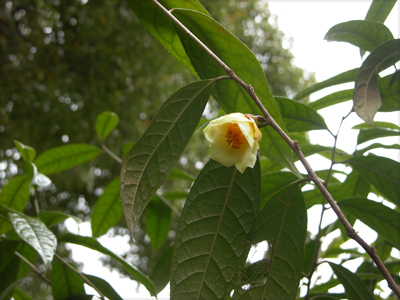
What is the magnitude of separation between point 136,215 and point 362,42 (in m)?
0.36

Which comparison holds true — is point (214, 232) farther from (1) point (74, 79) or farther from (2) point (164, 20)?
(1) point (74, 79)

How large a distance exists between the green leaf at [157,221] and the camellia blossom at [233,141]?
457 millimetres

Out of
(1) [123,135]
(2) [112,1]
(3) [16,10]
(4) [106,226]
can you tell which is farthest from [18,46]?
(4) [106,226]

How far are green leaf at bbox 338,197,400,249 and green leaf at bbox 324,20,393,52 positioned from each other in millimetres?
201

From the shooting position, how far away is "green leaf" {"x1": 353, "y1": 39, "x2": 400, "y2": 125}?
350mm

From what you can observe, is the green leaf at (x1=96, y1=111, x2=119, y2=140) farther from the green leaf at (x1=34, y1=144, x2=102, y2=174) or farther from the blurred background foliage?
the blurred background foliage

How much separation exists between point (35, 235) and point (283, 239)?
0.29m

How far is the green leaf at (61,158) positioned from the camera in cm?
76

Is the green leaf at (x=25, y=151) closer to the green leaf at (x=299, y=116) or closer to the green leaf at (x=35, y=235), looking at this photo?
the green leaf at (x=35, y=235)

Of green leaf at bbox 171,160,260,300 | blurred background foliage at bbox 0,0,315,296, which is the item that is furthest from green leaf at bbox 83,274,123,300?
blurred background foliage at bbox 0,0,315,296

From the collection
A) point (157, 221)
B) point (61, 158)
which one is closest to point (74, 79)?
point (61, 158)

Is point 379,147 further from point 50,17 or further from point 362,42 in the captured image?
point 50,17

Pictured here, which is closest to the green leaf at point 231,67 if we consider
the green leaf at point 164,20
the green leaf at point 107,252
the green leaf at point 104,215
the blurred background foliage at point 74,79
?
the green leaf at point 164,20

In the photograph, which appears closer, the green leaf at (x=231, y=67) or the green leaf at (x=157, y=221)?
the green leaf at (x=231, y=67)
